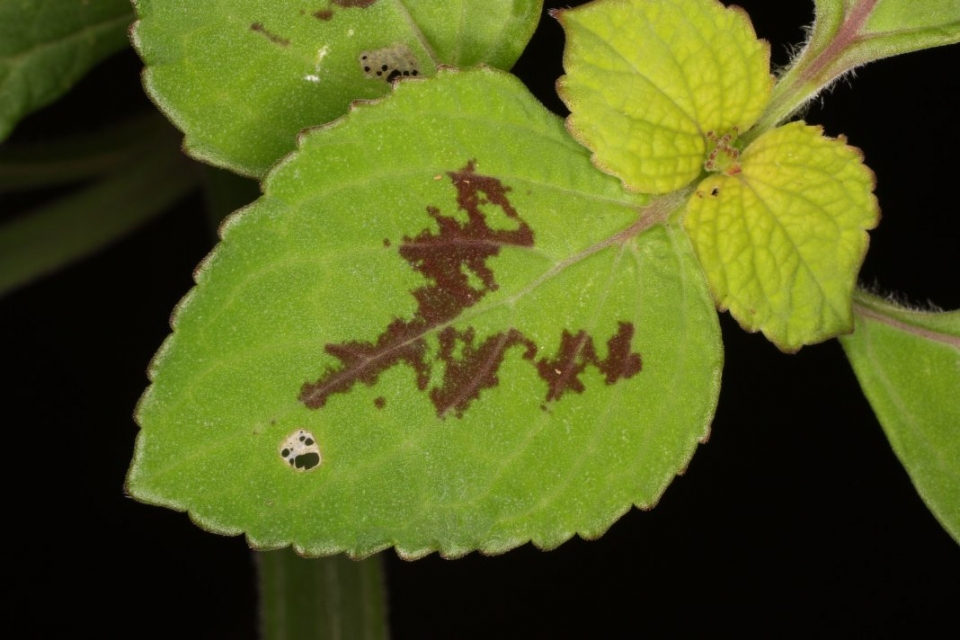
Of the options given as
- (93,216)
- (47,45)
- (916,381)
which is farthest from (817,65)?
(93,216)

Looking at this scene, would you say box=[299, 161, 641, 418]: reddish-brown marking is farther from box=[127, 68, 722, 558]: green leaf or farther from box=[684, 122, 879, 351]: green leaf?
box=[684, 122, 879, 351]: green leaf

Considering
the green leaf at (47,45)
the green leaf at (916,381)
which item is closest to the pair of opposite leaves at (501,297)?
the green leaf at (916,381)

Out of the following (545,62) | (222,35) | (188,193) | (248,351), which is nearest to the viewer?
(248,351)

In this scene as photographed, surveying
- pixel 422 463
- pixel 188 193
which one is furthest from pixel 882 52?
pixel 188 193

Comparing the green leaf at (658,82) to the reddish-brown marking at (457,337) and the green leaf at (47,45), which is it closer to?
the reddish-brown marking at (457,337)

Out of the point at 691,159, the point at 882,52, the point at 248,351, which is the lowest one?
the point at 248,351

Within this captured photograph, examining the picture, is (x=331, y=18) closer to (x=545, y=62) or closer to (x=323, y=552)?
(x=323, y=552)
